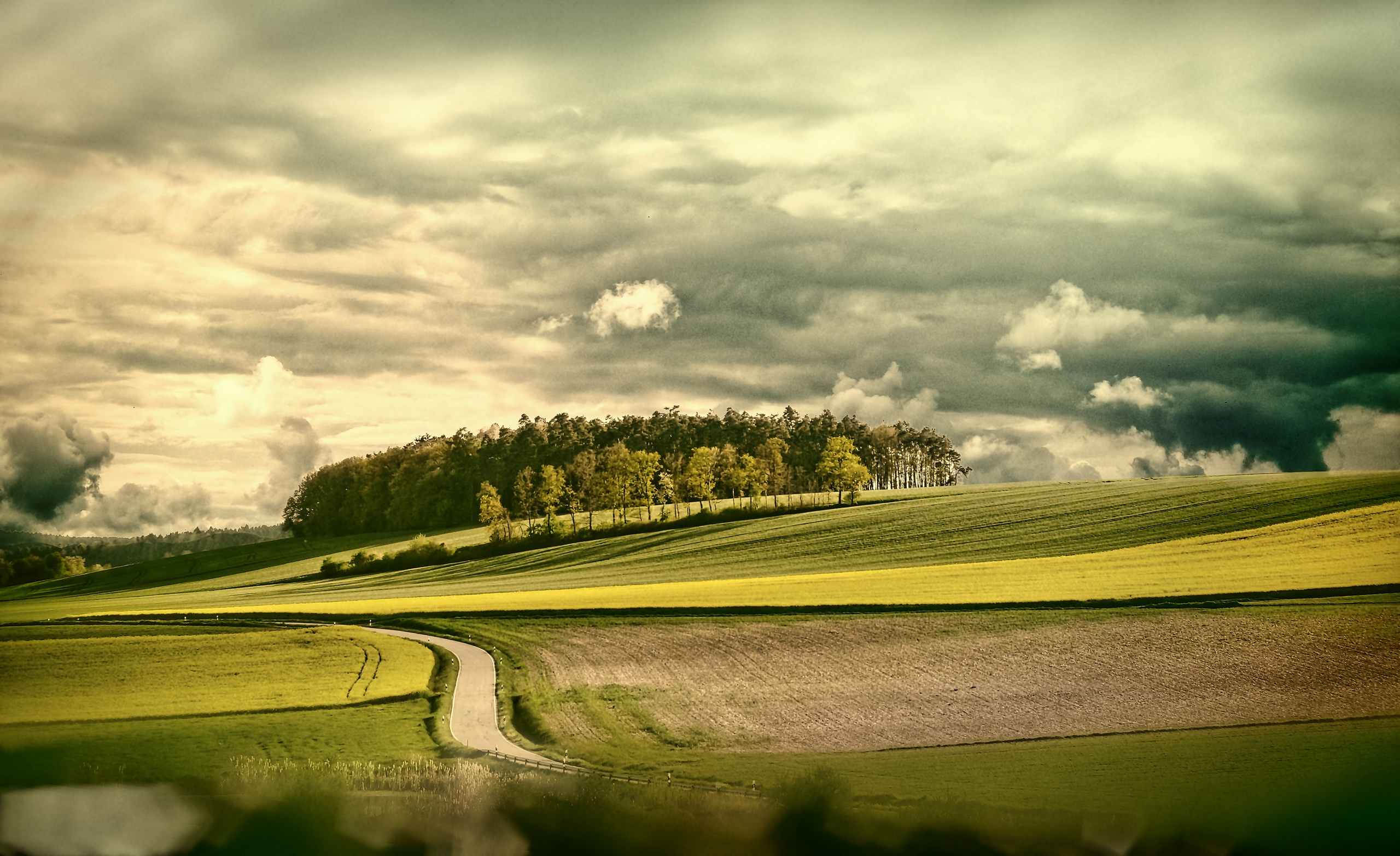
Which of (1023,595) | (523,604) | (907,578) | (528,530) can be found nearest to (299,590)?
(528,530)

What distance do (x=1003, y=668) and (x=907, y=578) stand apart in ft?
82.7

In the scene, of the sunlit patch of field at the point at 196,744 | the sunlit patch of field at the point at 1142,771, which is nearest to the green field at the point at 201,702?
the sunlit patch of field at the point at 196,744

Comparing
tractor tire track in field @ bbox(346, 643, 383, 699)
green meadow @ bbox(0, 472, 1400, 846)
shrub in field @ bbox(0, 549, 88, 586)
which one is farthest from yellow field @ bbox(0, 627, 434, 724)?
shrub in field @ bbox(0, 549, 88, 586)

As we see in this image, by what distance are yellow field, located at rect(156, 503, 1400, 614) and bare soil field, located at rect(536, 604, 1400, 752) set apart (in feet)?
18.3

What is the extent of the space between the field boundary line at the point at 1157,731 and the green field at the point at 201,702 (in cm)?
1319

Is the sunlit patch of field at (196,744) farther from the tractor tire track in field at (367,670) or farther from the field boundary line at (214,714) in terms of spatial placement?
the tractor tire track in field at (367,670)

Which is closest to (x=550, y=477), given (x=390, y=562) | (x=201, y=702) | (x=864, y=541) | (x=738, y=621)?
(x=390, y=562)

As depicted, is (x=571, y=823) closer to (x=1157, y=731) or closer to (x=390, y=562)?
(x=1157, y=731)

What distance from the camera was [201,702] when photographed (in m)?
31.3

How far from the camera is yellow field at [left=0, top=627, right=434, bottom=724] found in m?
30.9

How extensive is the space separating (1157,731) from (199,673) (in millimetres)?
33844

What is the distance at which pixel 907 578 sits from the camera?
58688mm

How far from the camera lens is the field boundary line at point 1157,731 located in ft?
80.1

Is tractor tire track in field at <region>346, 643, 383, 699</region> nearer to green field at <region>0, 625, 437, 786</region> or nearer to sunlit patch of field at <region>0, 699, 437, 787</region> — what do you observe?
green field at <region>0, 625, 437, 786</region>
